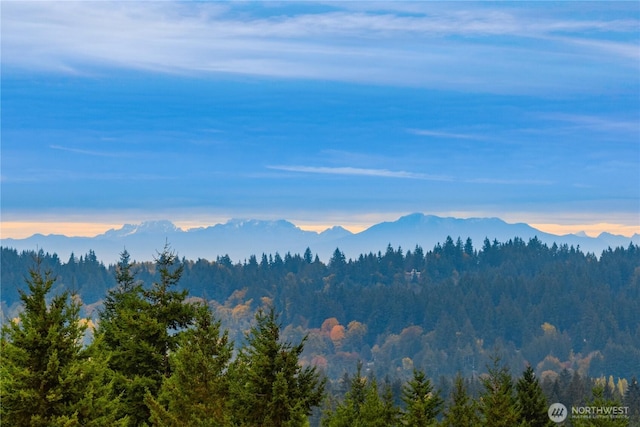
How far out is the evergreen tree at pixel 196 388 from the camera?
36062mm

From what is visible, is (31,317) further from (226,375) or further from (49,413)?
(226,375)

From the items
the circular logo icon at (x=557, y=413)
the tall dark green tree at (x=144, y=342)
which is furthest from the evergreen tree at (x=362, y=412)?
the circular logo icon at (x=557, y=413)

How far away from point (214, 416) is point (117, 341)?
34.2 ft

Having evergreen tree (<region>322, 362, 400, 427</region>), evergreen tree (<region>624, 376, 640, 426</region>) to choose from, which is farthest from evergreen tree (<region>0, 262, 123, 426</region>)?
evergreen tree (<region>624, 376, 640, 426</region>)

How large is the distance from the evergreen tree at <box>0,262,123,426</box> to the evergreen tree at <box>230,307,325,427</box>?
755cm

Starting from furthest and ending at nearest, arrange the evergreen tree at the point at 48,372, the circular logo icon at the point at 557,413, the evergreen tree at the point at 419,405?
the circular logo icon at the point at 557,413
the evergreen tree at the point at 419,405
the evergreen tree at the point at 48,372

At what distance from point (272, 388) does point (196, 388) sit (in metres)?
3.74

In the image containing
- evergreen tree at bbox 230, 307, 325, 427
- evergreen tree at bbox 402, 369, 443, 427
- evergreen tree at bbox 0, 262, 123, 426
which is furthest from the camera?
evergreen tree at bbox 402, 369, 443, 427

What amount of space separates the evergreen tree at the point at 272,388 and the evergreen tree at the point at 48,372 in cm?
755

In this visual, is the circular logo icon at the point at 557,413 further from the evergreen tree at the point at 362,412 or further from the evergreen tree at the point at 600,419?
the evergreen tree at the point at 362,412

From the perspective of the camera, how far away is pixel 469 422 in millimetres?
52812

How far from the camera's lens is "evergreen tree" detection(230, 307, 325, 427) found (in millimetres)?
34750

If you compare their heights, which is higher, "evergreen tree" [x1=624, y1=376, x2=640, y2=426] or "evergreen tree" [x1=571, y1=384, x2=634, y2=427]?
"evergreen tree" [x1=571, y1=384, x2=634, y2=427]

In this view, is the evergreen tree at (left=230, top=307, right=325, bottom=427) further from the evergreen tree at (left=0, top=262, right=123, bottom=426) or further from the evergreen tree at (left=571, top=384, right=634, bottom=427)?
the evergreen tree at (left=571, top=384, right=634, bottom=427)
